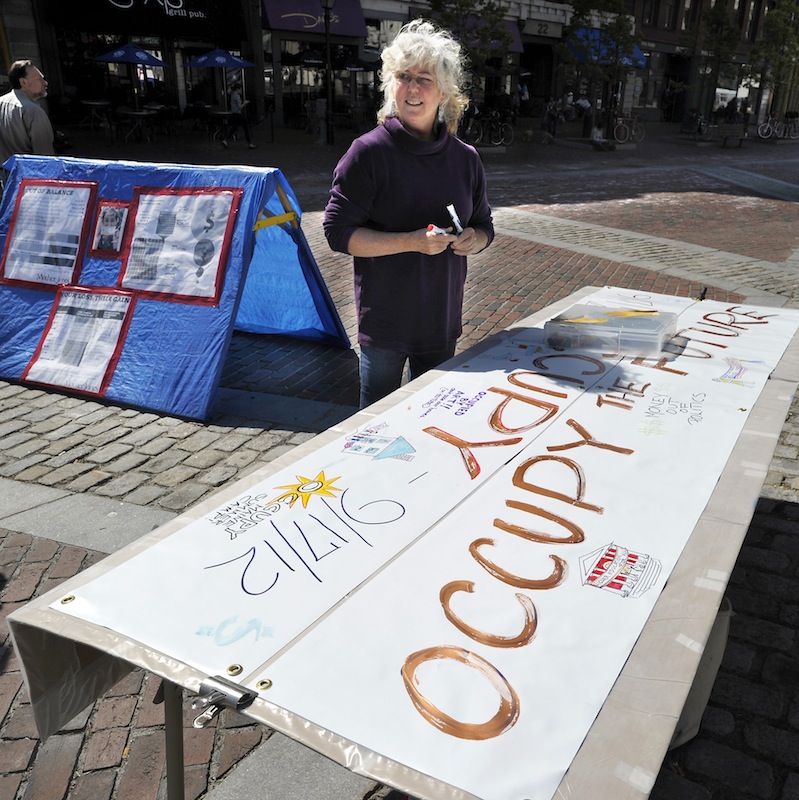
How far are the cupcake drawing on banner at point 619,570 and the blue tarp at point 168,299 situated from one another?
3.20m

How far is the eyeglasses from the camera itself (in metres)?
2.54

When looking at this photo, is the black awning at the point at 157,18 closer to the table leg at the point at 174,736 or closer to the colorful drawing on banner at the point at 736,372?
the colorful drawing on banner at the point at 736,372

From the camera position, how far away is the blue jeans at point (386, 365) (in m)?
2.93

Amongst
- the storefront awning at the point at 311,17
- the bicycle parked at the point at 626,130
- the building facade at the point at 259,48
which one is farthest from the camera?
the bicycle parked at the point at 626,130

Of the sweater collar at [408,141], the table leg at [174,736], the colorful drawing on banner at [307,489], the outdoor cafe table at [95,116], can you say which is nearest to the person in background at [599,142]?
the outdoor cafe table at [95,116]

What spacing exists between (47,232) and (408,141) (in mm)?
3418

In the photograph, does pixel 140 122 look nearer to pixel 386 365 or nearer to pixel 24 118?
pixel 24 118

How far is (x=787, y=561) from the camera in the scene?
10.6ft

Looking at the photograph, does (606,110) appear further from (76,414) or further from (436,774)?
(436,774)

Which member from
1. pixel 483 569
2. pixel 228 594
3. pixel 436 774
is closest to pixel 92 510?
pixel 228 594

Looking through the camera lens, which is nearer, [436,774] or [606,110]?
[436,774]

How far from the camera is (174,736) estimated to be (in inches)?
64.7

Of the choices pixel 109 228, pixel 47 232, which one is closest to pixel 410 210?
pixel 109 228

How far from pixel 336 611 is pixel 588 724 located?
51 cm
